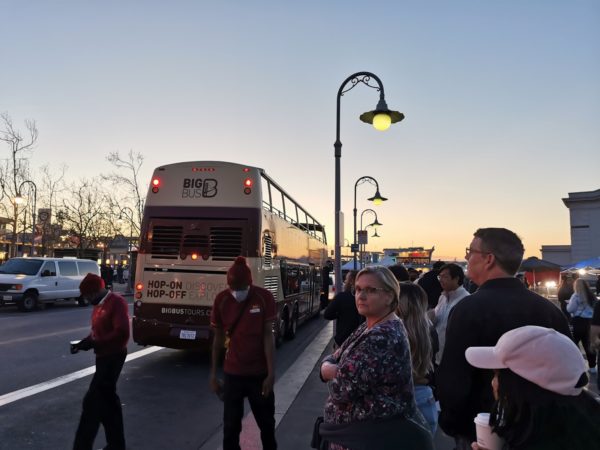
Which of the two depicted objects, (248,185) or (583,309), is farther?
(248,185)

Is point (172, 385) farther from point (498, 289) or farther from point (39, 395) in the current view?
point (498, 289)

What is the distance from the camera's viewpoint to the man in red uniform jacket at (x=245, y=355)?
401 centimetres

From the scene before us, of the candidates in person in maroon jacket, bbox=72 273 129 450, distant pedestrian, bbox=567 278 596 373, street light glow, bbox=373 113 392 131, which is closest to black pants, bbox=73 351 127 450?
person in maroon jacket, bbox=72 273 129 450

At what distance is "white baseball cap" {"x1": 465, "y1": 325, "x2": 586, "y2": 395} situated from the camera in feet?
4.90

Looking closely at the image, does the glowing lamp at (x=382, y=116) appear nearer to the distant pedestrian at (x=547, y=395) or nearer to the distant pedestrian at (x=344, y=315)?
the distant pedestrian at (x=344, y=315)

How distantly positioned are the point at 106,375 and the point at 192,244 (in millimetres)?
5057

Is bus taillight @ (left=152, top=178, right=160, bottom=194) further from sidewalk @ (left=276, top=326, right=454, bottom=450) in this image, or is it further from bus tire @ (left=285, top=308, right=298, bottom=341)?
bus tire @ (left=285, top=308, right=298, bottom=341)

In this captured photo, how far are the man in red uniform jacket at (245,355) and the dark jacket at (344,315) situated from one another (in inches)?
67.2

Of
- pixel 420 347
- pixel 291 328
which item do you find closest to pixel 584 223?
pixel 291 328

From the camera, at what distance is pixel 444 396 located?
2324 millimetres

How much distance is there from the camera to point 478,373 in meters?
2.31

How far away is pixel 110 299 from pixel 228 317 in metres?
1.25

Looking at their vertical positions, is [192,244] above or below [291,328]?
above

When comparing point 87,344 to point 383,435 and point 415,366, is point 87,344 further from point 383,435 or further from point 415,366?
point 383,435
